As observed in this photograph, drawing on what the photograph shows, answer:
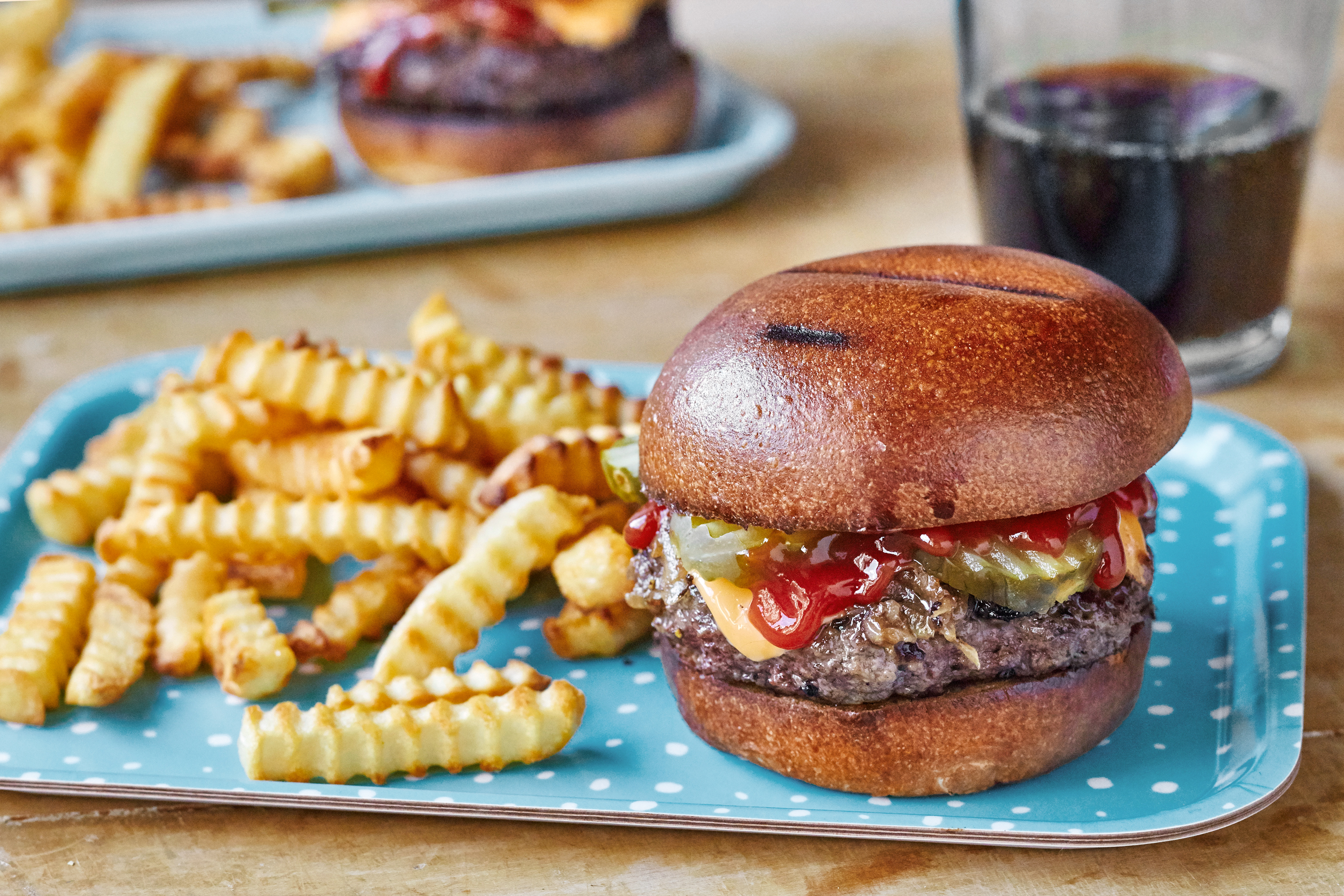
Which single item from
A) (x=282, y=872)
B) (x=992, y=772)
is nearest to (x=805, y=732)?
(x=992, y=772)

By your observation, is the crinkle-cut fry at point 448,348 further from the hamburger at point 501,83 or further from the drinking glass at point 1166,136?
the hamburger at point 501,83

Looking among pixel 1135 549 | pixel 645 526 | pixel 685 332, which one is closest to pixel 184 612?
pixel 645 526

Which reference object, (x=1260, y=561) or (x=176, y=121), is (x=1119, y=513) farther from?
(x=176, y=121)

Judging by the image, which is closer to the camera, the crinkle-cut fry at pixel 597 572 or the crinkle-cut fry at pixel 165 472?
the crinkle-cut fry at pixel 597 572

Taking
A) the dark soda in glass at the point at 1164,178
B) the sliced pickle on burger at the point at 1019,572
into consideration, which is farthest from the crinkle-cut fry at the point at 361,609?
the dark soda in glass at the point at 1164,178

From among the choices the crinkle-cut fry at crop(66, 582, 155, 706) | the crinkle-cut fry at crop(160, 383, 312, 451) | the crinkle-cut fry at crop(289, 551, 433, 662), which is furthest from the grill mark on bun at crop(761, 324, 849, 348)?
the crinkle-cut fry at crop(66, 582, 155, 706)

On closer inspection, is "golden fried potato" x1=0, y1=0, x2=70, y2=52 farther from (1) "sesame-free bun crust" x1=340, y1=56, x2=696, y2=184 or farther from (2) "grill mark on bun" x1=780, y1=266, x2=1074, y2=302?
(2) "grill mark on bun" x1=780, y1=266, x2=1074, y2=302
